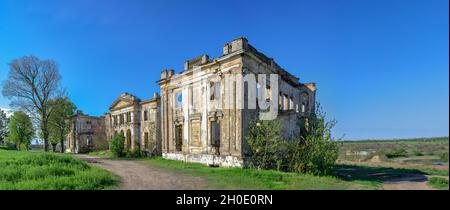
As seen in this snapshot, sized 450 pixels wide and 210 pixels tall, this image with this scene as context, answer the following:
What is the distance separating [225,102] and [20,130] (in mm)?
38106

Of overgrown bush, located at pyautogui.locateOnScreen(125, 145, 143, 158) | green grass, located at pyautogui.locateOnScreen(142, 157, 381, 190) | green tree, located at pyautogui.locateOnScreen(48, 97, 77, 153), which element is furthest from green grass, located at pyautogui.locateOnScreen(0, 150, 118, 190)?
green tree, located at pyautogui.locateOnScreen(48, 97, 77, 153)

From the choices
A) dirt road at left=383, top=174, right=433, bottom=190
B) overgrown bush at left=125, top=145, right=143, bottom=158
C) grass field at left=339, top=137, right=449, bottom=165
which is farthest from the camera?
grass field at left=339, top=137, right=449, bottom=165

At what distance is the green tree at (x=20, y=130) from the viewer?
35200mm

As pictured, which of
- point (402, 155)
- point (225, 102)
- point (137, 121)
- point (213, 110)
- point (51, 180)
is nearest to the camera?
point (51, 180)

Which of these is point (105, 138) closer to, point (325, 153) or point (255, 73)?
point (255, 73)

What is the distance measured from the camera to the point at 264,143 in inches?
551

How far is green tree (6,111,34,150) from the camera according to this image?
1386 inches

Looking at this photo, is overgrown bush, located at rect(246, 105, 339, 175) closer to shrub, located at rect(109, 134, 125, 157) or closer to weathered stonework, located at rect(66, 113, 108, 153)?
shrub, located at rect(109, 134, 125, 157)

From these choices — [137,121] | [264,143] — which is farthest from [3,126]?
[264,143]

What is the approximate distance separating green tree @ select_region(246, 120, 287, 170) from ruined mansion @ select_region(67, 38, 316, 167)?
1.63 feet

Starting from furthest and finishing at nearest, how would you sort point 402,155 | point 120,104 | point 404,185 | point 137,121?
point 402,155
point 120,104
point 137,121
point 404,185

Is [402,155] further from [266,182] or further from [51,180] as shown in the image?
[51,180]

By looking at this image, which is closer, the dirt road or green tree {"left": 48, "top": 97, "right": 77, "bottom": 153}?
the dirt road

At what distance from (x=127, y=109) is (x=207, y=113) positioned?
1783cm
